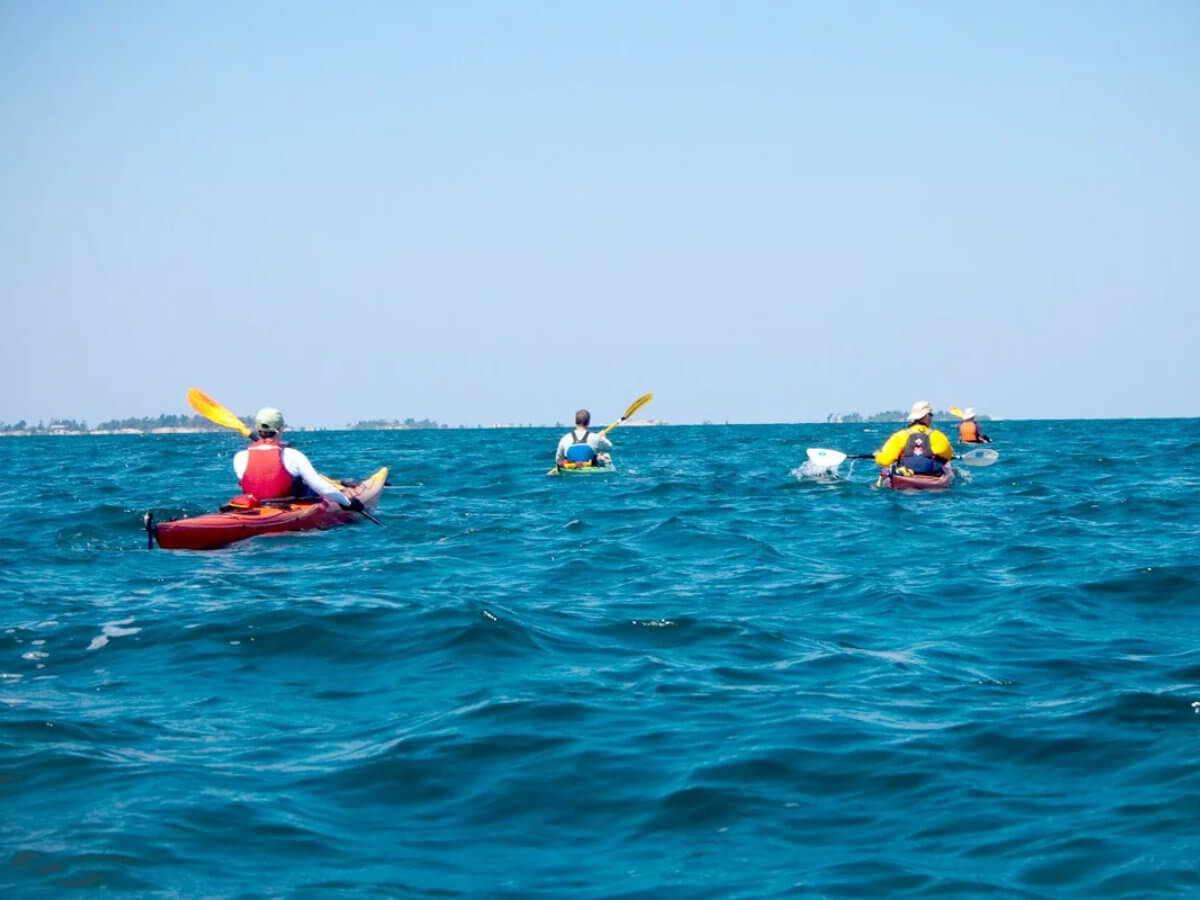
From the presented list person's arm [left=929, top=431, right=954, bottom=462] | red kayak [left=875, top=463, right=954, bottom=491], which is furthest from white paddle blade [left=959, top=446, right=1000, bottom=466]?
red kayak [left=875, top=463, right=954, bottom=491]

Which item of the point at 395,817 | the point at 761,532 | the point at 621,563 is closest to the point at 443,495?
the point at 761,532

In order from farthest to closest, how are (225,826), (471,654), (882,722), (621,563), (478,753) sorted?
(621,563), (471,654), (882,722), (478,753), (225,826)

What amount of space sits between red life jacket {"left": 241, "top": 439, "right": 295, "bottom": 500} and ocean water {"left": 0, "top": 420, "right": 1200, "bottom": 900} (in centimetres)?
116

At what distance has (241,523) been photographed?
47.0ft

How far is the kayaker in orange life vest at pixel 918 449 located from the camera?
Answer: 2091 cm

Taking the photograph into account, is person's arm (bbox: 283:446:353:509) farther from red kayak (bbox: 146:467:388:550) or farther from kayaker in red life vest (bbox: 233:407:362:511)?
red kayak (bbox: 146:467:388:550)

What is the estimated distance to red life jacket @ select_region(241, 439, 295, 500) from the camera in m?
15.0

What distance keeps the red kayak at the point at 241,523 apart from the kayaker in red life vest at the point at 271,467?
0.19 m

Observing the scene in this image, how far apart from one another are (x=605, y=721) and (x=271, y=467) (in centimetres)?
946

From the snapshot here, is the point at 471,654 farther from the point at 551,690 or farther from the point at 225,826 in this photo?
the point at 225,826

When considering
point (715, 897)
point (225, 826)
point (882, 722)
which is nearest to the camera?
point (715, 897)

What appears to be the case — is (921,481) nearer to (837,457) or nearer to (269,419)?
(837,457)

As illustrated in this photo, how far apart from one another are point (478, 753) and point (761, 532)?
33.8ft

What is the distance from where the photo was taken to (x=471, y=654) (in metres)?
8.45
